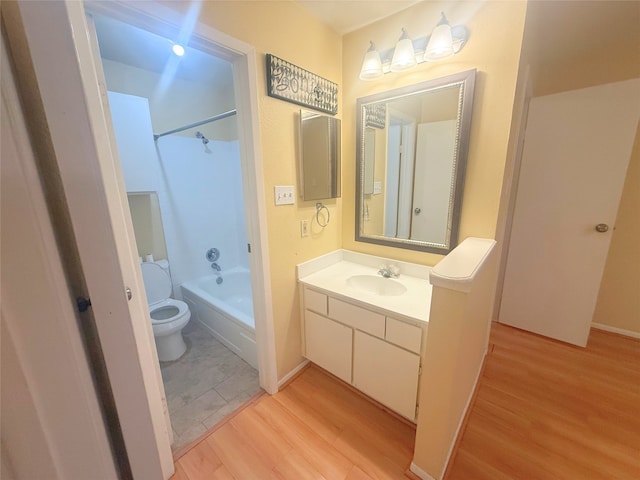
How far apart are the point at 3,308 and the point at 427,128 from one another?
6.04ft

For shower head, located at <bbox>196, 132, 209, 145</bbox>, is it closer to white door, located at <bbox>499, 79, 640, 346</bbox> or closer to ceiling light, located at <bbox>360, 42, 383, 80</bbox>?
ceiling light, located at <bbox>360, 42, 383, 80</bbox>

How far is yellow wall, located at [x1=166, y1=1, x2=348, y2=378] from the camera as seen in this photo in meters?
1.23

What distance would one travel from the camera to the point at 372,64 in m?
A: 1.53

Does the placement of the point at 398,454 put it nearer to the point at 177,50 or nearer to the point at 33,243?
the point at 33,243

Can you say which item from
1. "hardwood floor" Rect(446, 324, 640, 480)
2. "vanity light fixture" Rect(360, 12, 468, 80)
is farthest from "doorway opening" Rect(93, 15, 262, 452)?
"hardwood floor" Rect(446, 324, 640, 480)

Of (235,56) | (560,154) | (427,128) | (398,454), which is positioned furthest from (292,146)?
(560,154)

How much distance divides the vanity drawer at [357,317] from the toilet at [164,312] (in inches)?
49.5

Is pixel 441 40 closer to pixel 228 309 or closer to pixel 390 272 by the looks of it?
pixel 390 272

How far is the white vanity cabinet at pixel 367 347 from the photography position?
1.28m

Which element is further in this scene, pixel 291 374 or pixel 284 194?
pixel 291 374

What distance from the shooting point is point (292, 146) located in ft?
5.04

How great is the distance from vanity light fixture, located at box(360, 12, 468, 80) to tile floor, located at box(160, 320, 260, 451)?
2.23m

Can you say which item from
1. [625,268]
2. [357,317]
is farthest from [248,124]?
[625,268]

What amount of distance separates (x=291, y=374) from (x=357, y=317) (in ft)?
2.56
